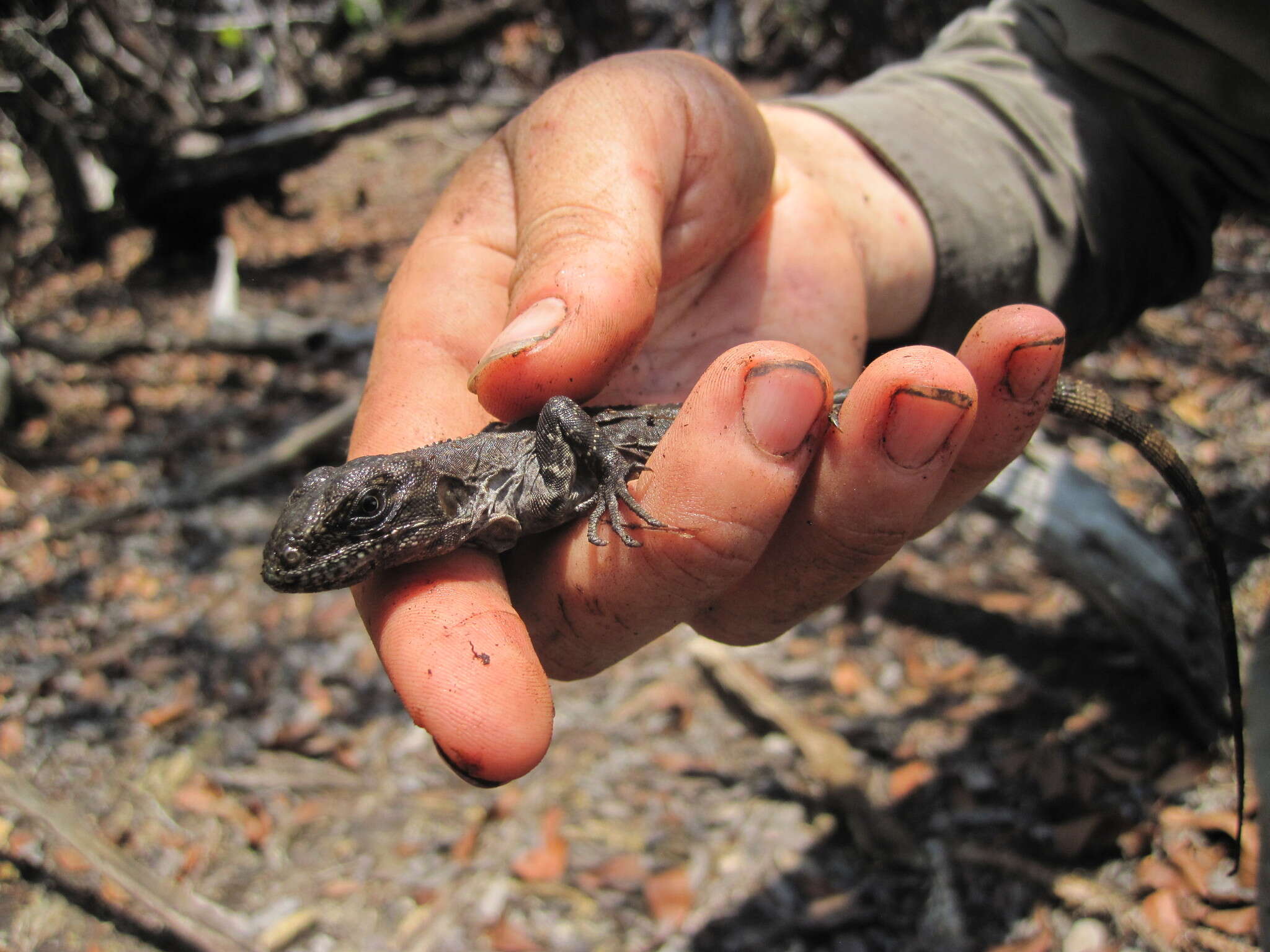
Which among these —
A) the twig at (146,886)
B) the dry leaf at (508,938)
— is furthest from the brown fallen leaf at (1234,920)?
the twig at (146,886)

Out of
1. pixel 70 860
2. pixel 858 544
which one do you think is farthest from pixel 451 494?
pixel 70 860

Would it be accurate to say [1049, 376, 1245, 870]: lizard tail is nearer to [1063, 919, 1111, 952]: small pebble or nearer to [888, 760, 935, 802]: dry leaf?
[1063, 919, 1111, 952]: small pebble

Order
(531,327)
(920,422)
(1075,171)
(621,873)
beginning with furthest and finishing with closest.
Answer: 1. (1075,171)
2. (621,873)
3. (531,327)
4. (920,422)

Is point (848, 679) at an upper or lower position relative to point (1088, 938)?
lower

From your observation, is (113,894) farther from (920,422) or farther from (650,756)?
(920,422)

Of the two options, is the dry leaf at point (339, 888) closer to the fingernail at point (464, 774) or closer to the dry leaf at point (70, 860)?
the dry leaf at point (70, 860)

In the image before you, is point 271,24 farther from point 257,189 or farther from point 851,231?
point 851,231

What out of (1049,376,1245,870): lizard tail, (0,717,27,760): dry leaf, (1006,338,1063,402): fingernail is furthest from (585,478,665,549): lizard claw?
(0,717,27,760): dry leaf
